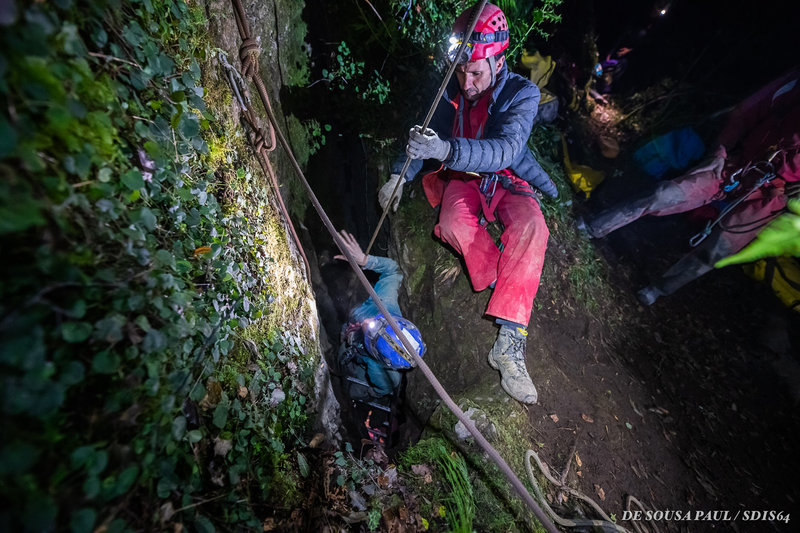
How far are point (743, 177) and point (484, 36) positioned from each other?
4707mm

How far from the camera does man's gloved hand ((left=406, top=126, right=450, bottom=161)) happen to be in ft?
8.91

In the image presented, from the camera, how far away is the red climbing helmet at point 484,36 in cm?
328

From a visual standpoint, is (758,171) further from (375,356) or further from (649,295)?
(375,356)

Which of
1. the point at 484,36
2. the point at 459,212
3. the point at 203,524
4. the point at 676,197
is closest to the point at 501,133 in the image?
the point at 459,212

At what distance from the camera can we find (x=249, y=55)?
229cm

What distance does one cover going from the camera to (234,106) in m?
2.35

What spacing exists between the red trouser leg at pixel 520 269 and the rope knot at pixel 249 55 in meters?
2.97

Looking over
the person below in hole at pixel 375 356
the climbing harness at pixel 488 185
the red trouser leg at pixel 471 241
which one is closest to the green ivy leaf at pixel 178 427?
the person below in hole at pixel 375 356

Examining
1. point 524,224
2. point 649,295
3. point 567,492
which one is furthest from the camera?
point 649,295

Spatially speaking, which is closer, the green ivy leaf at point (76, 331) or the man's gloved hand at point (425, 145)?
the green ivy leaf at point (76, 331)

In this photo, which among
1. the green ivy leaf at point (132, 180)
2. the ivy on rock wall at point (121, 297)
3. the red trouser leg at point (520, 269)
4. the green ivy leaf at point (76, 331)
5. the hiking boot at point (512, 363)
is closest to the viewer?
the ivy on rock wall at point (121, 297)

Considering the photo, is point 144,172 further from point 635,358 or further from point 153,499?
point 635,358

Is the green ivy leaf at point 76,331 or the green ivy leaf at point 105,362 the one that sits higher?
the green ivy leaf at point 76,331

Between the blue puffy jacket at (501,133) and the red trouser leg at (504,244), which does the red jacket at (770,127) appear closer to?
the blue puffy jacket at (501,133)
